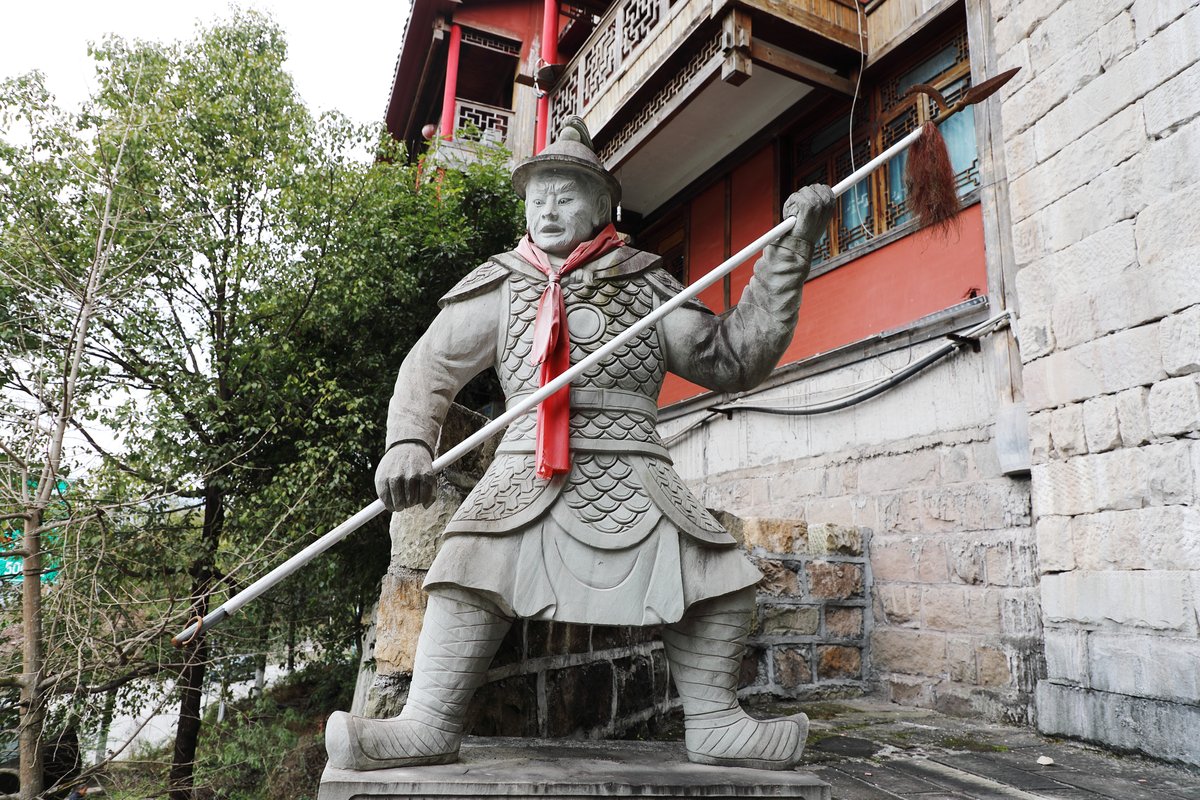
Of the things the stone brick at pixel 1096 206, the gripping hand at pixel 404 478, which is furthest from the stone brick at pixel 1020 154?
the gripping hand at pixel 404 478

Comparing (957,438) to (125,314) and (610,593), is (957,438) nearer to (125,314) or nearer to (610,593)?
(610,593)

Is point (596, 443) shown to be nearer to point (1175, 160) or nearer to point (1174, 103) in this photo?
point (1175, 160)

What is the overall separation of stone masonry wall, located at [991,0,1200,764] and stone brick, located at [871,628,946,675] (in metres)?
0.63

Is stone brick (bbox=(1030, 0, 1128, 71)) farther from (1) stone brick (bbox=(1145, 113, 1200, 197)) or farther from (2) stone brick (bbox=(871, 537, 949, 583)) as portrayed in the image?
(2) stone brick (bbox=(871, 537, 949, 583))

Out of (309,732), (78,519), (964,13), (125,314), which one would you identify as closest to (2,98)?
(125,314)

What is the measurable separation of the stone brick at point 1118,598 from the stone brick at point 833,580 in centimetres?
106

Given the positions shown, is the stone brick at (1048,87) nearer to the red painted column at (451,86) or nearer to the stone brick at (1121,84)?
the stone brick at (1121,84)

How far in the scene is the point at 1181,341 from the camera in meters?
2.68

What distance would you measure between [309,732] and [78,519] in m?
3.54

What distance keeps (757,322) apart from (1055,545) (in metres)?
Result: 1.99

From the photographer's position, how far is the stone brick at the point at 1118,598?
264 centimetres

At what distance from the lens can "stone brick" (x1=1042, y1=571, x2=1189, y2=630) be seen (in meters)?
2.64

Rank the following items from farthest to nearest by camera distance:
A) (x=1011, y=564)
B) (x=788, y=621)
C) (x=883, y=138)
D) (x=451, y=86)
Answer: (x=451, y=86) < (x=883, y=138) < (x=788, y=621) < (x=1011, y=564)

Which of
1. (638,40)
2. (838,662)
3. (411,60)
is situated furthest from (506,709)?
(411,60)
